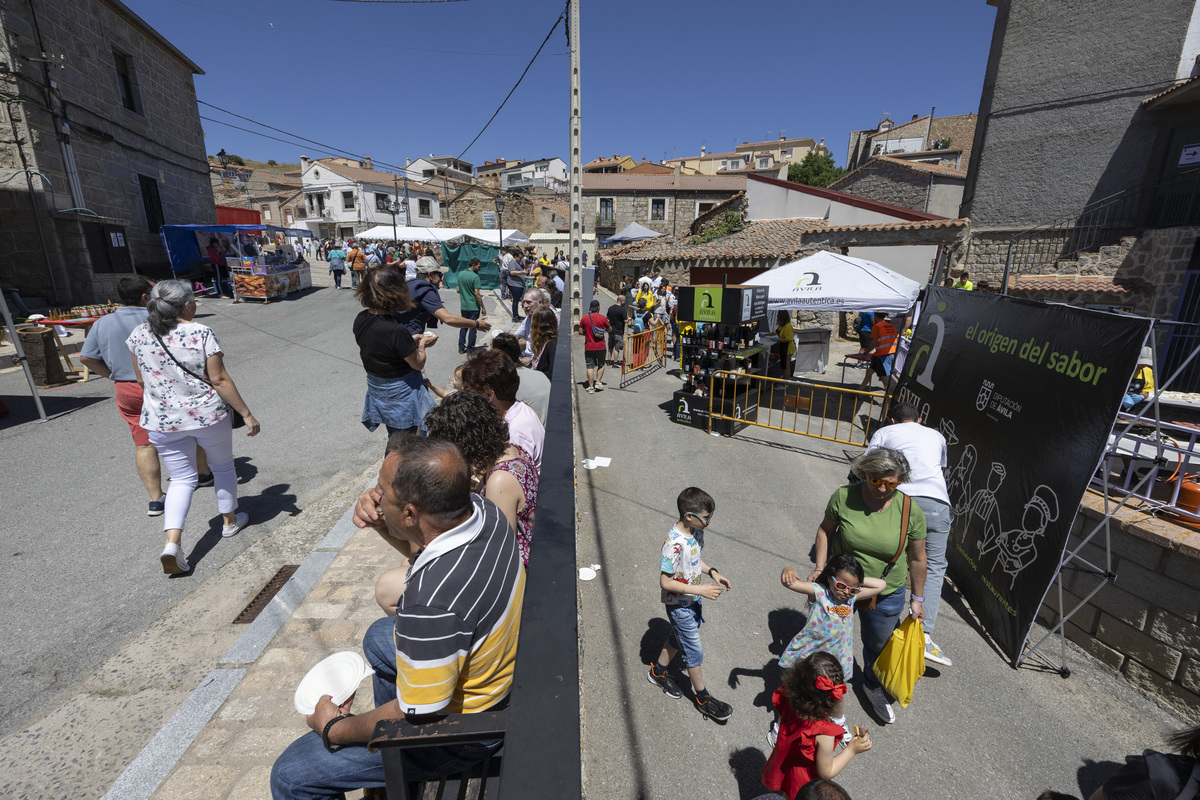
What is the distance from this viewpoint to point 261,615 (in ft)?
11.0

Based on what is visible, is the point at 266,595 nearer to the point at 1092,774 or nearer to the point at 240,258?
the point at 1092,774

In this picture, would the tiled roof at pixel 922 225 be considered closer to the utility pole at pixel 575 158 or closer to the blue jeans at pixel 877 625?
the utility pole at pixel 575 158

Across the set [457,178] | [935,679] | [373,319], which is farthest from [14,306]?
[457,178]

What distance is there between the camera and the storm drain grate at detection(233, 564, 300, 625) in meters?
3.45

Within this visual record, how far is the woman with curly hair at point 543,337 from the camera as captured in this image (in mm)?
5234

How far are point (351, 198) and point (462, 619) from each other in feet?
175

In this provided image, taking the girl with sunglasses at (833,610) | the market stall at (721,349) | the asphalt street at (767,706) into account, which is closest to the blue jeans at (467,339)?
the market stall at (721,349)

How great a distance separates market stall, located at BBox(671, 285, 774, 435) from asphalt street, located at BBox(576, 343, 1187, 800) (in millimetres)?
2999

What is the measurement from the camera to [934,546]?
12.1ft

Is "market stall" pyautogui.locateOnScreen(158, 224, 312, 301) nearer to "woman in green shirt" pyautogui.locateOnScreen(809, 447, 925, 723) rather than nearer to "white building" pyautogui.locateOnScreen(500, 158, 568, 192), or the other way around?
"woman in green shirt" pyautogui.locateOnScreen(809, 447, 925, 723)

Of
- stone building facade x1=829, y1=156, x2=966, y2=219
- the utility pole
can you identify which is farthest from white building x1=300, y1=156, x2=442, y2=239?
the utility pole

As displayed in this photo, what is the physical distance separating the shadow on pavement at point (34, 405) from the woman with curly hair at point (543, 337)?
6.58 meters

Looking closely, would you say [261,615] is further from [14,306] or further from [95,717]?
[14,306]

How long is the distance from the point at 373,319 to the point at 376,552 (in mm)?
1807
